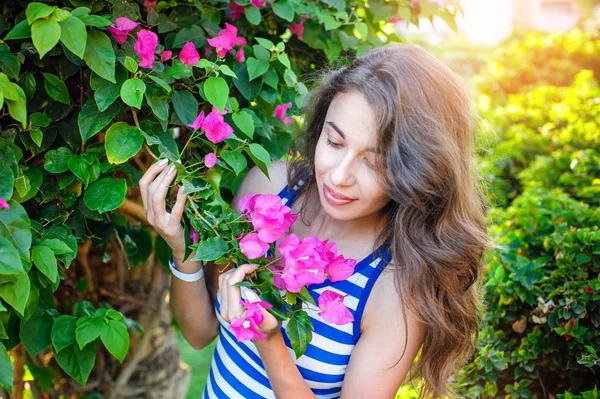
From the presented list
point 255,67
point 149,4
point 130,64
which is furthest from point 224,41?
point 130,64

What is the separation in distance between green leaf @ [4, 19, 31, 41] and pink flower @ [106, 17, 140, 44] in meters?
0.18

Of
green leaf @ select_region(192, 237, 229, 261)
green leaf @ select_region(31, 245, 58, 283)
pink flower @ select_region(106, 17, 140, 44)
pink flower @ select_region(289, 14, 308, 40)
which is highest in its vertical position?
pink flower @ select_region(106, 17, 140, 44)

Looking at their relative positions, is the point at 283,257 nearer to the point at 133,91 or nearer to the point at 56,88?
the point at 133,91

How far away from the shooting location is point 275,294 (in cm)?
121

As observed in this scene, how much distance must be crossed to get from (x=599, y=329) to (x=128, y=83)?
1348mm

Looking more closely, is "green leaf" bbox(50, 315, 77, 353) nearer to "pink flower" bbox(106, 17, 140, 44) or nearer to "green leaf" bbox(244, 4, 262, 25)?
"pink flower" bbox(106, 17, 140, 44)

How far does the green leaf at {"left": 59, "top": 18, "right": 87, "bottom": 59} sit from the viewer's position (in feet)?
3.75

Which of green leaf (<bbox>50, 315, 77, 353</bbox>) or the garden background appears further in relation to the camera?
green leaf (<bbox>50, 315, 77, 353</bbox>)

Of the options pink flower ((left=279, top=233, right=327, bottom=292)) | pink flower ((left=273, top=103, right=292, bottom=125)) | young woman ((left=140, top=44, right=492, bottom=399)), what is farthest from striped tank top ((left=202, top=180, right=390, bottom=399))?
pink flower ((left=273, top=103, right=292, bottom=125))

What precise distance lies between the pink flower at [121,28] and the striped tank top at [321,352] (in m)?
0.72

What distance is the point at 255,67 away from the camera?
60.5 inches

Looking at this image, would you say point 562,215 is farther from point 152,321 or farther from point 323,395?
point 152,321

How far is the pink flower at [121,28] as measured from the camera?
4.31 feet

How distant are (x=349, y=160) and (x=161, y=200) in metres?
0.42
